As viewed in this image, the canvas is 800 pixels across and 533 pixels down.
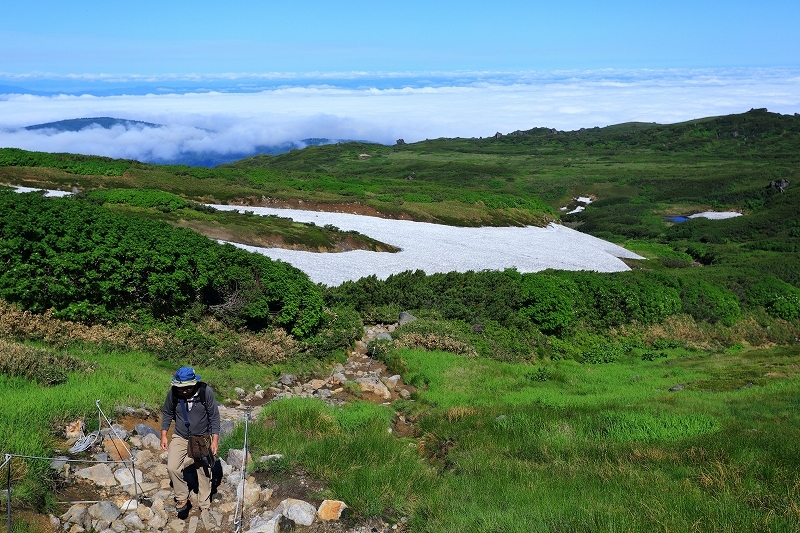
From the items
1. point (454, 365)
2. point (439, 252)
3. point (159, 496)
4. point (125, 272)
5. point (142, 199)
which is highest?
point (142, 199)

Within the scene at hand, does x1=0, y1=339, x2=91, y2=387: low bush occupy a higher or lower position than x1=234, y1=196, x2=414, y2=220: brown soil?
higher

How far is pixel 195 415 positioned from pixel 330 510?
2.26m

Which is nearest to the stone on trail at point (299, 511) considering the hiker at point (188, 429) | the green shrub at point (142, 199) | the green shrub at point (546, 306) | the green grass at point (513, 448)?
the green grass at point (513, 448)

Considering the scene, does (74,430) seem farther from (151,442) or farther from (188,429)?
(188,429)

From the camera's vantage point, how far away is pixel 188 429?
26.5 ft

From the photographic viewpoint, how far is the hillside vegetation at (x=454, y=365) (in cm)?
798

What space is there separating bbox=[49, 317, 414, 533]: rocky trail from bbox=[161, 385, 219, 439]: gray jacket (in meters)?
0.66

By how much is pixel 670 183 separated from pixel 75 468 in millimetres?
186360

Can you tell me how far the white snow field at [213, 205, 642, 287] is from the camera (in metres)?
36.4

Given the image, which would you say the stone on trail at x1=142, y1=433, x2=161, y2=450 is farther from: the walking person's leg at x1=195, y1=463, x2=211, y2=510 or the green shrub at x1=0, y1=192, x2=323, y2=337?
the green shrub at x1=0, y1=192, x2=323, y2=337

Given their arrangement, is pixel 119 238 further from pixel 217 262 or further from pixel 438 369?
pixel 438 369

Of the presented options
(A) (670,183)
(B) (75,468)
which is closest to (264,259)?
(B) (75,468)

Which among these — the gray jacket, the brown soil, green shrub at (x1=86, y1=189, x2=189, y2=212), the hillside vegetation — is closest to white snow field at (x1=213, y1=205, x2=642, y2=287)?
the brown soil

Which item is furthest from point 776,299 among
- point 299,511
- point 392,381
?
point 299,511
